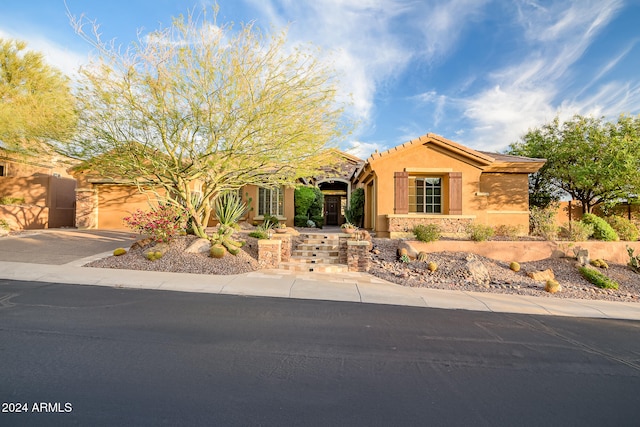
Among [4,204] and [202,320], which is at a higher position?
[4,204]

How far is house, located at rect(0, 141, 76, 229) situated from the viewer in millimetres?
15320

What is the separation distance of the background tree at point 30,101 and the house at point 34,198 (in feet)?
8.63

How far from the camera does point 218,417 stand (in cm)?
242

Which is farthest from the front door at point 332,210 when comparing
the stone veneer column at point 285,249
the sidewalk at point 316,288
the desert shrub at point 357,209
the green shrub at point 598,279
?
the green shrub at point 598,279

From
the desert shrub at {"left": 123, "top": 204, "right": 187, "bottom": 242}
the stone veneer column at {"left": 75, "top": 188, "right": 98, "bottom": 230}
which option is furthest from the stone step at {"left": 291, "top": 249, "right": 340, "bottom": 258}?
the stone veneer column at {"left": 75, "top": 188, "right": 98, "bottom": 230}

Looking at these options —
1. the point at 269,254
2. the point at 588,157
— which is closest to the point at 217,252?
the point at 269,254

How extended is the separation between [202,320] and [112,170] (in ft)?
26.1

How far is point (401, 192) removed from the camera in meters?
12.7

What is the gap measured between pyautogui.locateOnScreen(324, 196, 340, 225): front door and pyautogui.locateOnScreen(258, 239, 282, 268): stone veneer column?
38.6ft

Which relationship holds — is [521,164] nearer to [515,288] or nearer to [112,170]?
[515,288]

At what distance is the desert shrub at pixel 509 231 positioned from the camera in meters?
12.9

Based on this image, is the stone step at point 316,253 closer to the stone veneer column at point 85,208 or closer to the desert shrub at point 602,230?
the desert shrub at point 602,230

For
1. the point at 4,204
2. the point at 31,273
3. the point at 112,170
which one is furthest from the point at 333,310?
the point at 4,204

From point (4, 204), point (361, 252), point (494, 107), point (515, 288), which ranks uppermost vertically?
point (494, 107)
